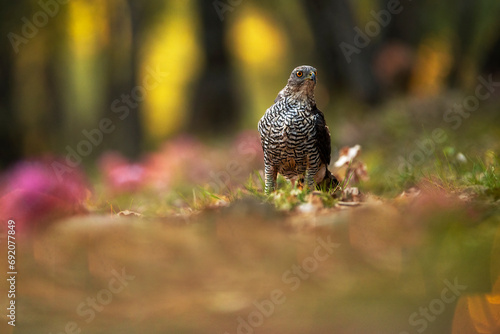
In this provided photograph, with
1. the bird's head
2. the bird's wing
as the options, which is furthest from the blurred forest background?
the bird's head

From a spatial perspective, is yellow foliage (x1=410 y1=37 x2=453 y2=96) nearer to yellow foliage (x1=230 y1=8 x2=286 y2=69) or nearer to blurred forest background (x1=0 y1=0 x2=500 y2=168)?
blurred forest background (x1=0 y1=0 x2=500 y2=168)

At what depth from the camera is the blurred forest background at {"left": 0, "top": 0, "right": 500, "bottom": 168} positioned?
10023 mm

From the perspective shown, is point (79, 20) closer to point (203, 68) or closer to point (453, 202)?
point (203, 68)

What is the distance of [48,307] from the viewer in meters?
2.44

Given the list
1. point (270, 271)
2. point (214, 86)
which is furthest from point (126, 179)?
point (214, 86)

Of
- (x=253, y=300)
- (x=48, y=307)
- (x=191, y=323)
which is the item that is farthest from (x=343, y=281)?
(x=48, y=307)

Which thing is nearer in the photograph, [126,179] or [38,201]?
[38,201]

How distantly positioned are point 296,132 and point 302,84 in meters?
0.30

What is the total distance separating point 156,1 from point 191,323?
1357cm

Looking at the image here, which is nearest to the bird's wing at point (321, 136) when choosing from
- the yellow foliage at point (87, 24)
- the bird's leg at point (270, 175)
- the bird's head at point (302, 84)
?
the bird's head at point (302, 84)

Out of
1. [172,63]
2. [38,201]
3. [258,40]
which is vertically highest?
[258,40]

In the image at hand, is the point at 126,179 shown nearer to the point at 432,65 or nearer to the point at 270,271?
the point at 270,271

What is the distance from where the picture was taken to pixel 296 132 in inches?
133

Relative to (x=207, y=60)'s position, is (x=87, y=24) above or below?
above
